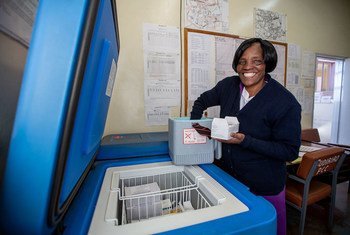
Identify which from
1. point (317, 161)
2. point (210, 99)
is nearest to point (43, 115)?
point (210, 99)

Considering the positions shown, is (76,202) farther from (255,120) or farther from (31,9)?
(255,120)

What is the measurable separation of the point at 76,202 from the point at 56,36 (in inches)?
21.7

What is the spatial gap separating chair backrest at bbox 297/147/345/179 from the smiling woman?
1.81ft

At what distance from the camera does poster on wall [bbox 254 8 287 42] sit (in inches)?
78.0

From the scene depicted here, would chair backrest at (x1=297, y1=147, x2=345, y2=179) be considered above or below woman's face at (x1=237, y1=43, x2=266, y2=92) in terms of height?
below

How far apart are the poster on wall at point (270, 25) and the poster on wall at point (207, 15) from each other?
1.38 ft

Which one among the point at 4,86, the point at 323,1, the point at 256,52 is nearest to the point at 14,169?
the point at 4,86

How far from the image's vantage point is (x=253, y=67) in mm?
986

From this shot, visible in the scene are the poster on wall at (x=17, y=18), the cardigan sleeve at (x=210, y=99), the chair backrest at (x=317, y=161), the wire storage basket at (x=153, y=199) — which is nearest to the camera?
the poster on wall at (x=17, y=18)

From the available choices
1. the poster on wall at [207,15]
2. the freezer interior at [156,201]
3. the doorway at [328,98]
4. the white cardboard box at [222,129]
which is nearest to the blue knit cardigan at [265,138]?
the white cardboard box at [222,129]

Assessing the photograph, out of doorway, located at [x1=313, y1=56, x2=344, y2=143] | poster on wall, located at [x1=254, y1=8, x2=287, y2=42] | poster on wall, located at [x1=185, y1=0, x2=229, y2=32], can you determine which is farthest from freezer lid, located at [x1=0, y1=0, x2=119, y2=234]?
doorway, located at [x1=313, y1=56, x2=344, y2=143]

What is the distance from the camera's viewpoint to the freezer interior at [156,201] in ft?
1.69

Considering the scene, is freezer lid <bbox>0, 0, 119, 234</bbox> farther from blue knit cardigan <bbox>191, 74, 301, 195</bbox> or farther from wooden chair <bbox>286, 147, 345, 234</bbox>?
wooden chair <bbox>286, 147, 345, 234</bbox>

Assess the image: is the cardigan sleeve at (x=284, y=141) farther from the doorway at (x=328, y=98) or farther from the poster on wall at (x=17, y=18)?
the doorway at (x=328, y=98)
